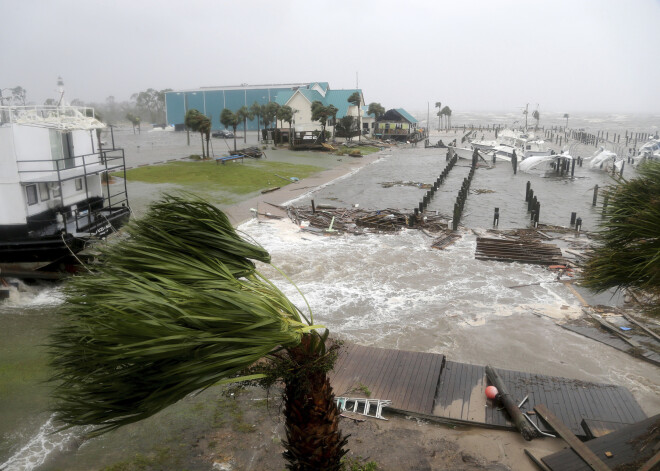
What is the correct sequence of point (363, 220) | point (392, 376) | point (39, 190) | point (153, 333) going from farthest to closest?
1. point (363, 220)
2. point (39, 190)
3. point (392, 376)
4. point (153, 333)

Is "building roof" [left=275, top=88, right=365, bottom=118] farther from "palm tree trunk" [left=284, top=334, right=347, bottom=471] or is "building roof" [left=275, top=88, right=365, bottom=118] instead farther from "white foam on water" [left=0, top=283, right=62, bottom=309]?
"palm tree trunk" [left=284, top=334, right=347, bottom=471]

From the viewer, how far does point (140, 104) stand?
6939 inches

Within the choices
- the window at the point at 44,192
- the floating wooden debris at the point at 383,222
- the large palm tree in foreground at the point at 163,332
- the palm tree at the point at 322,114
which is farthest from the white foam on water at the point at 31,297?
the palm tree at the point at 322,114

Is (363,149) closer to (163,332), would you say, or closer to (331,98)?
(331,98)

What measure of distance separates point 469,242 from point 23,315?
19372 mm

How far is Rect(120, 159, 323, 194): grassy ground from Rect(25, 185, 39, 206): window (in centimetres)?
1852

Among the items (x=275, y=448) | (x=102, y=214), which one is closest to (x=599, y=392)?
(x=275, y=448)

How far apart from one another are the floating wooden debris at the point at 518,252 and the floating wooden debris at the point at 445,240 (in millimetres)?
1493

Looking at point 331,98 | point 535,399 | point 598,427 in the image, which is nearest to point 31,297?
point 535,399

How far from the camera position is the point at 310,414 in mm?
4980

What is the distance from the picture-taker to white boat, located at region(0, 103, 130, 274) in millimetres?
16047

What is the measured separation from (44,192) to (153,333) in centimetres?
1670

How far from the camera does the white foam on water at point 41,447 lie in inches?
349

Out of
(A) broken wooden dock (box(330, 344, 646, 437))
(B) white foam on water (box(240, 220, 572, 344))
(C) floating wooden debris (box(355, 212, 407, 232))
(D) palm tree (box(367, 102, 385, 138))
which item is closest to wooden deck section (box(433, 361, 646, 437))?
(A) broken wooden dock (box(330, 344, 646, 437))
